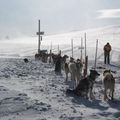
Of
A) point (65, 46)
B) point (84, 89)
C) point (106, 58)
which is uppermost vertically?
point (65, 46)

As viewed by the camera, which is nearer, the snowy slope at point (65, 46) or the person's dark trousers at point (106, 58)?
the person's dark trousers at point (106, 58)

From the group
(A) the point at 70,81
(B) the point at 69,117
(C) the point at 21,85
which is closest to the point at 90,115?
(B) the point at 69,117

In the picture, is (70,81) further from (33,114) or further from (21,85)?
(33,114)

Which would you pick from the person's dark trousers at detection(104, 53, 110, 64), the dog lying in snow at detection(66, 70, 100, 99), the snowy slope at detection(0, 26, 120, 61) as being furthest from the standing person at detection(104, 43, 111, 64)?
the dog lying in snow at detection(66, 70, 100, 99)

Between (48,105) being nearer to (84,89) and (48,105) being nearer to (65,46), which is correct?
(84,89)

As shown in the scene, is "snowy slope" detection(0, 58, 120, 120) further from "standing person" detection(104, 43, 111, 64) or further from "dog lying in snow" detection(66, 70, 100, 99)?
"standing person" detection(104, 43, 111, 64)

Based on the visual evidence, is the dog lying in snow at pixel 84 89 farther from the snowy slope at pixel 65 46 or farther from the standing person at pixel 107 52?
the snowy slope at pixel 65 46

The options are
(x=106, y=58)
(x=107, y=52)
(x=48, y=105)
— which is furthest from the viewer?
(x=106, y=58)

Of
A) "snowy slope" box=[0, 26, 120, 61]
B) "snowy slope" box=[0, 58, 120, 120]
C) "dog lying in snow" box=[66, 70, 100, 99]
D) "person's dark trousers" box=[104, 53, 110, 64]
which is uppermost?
"snowy slope" box=[0, 26, 120, 61]

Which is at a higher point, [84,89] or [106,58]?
[106,58]

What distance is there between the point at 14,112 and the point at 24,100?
3.93 feet

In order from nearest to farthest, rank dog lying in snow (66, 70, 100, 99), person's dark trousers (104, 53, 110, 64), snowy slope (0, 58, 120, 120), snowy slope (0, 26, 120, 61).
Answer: snowy slope (0, 58, 120, 120) → dog lying in snow (66, 70, 100, 99) → person's dark trousers (104, 53, 110, 64) → snowy slope (0, 26, 120, 61)

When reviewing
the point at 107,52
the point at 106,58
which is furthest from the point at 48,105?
the point at 106,58

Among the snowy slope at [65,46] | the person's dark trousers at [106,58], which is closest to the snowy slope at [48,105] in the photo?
the person's dark trousers at [106,58]
